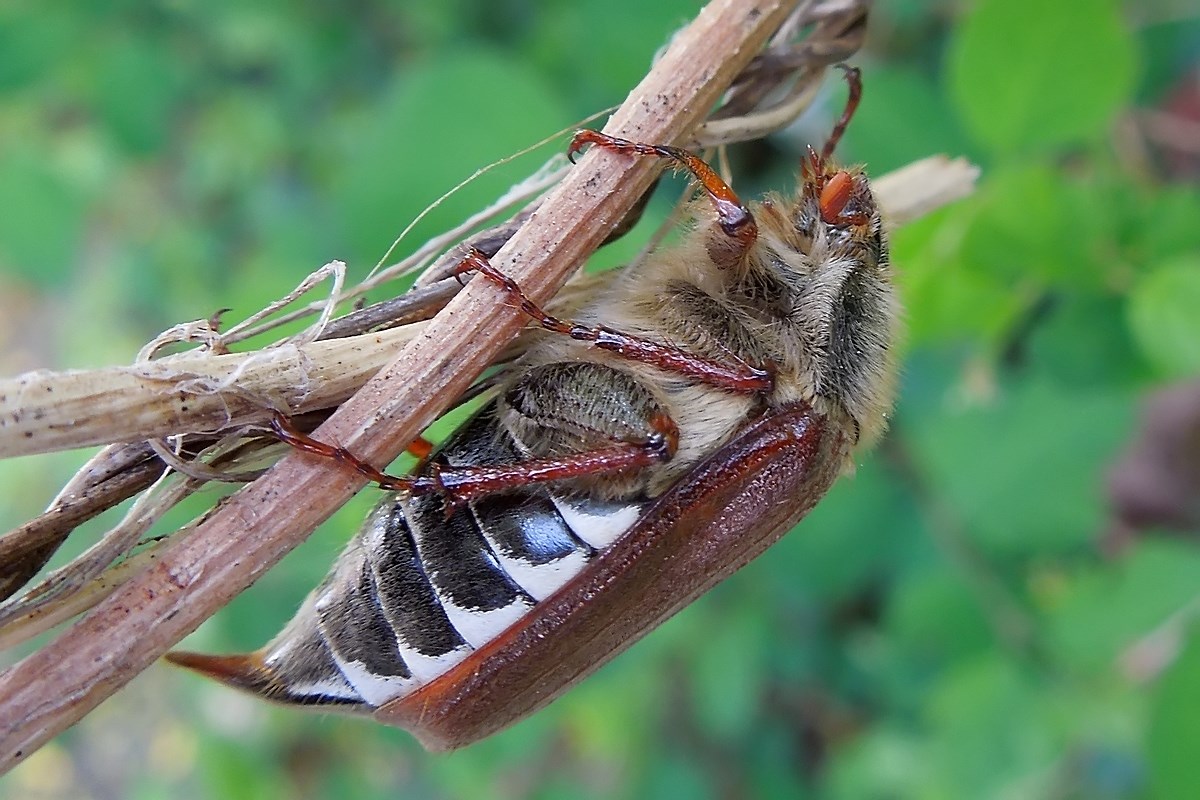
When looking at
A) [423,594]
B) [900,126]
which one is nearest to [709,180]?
[423,594]

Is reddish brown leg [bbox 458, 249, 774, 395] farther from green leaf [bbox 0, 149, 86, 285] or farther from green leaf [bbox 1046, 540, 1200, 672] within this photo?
green leaf [bbox 0, 149, 86, 285]

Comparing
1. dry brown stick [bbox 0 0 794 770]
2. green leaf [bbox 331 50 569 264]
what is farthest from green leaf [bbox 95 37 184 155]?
dry brown stick [bbox 0 0 794 770]

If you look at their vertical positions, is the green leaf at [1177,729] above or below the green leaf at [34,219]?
below

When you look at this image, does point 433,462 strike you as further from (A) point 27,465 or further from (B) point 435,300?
(A) point 27,465

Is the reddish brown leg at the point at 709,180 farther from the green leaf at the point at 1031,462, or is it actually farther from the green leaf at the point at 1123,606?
the green leaf at the point at 1123,606

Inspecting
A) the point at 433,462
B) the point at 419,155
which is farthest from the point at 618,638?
the point at 419,155

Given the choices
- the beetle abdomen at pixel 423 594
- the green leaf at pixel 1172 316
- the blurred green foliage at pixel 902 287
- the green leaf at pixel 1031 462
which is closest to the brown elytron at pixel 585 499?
the beetle abdomen at pixel 423 594
